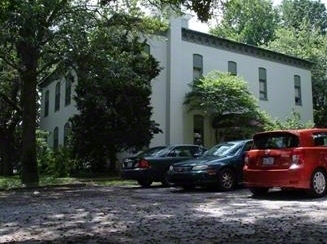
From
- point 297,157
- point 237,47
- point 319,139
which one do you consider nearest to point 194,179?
point 297,157

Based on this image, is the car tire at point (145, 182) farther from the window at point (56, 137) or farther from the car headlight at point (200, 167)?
the window at point (56, 137)

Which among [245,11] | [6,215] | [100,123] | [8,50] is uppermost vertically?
[245,11]

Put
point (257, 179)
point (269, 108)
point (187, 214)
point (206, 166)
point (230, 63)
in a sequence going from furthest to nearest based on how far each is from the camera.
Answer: point (269, 108), point (230, 63), point (206, 166), point (257, 179), point (187, 214)

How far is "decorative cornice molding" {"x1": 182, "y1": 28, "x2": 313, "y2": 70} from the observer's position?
105ft

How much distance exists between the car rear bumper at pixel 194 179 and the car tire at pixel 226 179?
0.69 feet

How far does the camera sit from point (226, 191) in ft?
49.9

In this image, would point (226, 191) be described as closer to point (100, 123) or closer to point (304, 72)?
point (100, 123)

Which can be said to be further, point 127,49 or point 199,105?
point 199,105

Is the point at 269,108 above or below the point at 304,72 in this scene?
below

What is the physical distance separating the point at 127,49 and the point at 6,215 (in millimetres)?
13151

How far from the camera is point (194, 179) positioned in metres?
15.2

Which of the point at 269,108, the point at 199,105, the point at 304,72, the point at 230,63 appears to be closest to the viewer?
the point at 199,105

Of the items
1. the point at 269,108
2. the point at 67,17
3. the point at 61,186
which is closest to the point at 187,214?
the point at 61,186

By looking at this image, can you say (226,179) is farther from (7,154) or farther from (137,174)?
(7,154)
